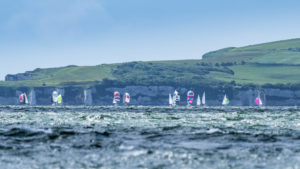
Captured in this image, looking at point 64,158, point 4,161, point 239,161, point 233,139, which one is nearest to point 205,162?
point 239,161

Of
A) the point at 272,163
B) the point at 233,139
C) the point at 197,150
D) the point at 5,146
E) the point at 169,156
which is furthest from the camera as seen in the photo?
the point at 233,139

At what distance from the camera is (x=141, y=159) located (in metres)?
26.2

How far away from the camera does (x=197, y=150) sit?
1160 inches

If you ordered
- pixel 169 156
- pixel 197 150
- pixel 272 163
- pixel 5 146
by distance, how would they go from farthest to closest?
pixel 5 146
pixel 197 150
pixel 169 156
pixel 272 163

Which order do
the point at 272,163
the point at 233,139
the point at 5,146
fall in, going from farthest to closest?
the point at 233,139
the point at 5,146
the point at 272,163

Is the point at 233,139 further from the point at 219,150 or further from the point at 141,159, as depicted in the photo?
the point at 141,159

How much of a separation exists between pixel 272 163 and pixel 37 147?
12.0 m

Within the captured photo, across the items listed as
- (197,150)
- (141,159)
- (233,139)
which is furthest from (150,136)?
(141,159)

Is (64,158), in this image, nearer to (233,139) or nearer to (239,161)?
(239,161)

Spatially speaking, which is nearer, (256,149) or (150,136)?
(256,149)

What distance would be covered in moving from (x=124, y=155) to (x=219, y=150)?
16.1 ft

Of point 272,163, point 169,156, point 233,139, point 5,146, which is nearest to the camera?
point 272,163

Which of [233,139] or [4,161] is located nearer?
[4,161]

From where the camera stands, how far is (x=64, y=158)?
26375mm
